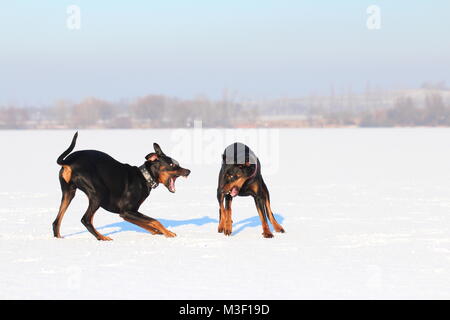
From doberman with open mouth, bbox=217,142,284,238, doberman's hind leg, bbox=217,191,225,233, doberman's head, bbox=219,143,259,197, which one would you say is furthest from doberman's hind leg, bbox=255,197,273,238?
doberman's hind leg, bbox=217,191,225,233

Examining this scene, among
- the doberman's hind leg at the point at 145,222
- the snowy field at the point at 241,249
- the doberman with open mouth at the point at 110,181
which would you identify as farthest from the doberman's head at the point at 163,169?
the snowy field at the point at 241,249

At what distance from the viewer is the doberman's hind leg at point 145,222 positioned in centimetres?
795

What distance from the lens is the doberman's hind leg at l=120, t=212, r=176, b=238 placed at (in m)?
7.95

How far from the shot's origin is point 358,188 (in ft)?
47.1

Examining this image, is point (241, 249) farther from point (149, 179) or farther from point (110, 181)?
point (110, 181)

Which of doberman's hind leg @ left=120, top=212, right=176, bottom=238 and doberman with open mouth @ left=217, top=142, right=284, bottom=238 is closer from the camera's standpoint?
doberman with open mouth @ left=217, top=142, right=284, bottom=238

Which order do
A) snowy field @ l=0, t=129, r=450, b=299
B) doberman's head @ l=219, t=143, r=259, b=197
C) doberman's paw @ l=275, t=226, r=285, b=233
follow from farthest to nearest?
doberman's paw @ l=275, t=226, r=285, b=233 → doberman's head @ l=219, t=143, r=259, b=197 → snowy field @ l=0, t=129, r=450, b=299

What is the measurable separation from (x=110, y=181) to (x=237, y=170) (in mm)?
1572

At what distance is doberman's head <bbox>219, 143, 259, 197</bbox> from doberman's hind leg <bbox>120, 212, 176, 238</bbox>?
0.95 m

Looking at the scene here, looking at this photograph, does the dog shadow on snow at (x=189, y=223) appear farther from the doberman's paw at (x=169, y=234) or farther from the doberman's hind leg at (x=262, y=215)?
the doberman's paw at (x=169, y=234)

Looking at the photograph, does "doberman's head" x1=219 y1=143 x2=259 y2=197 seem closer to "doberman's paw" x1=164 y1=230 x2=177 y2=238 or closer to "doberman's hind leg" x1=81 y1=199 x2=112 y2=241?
"doberman's paw" x1=164 y1=230 x2=177 y2=238

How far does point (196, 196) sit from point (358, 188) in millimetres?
3804
